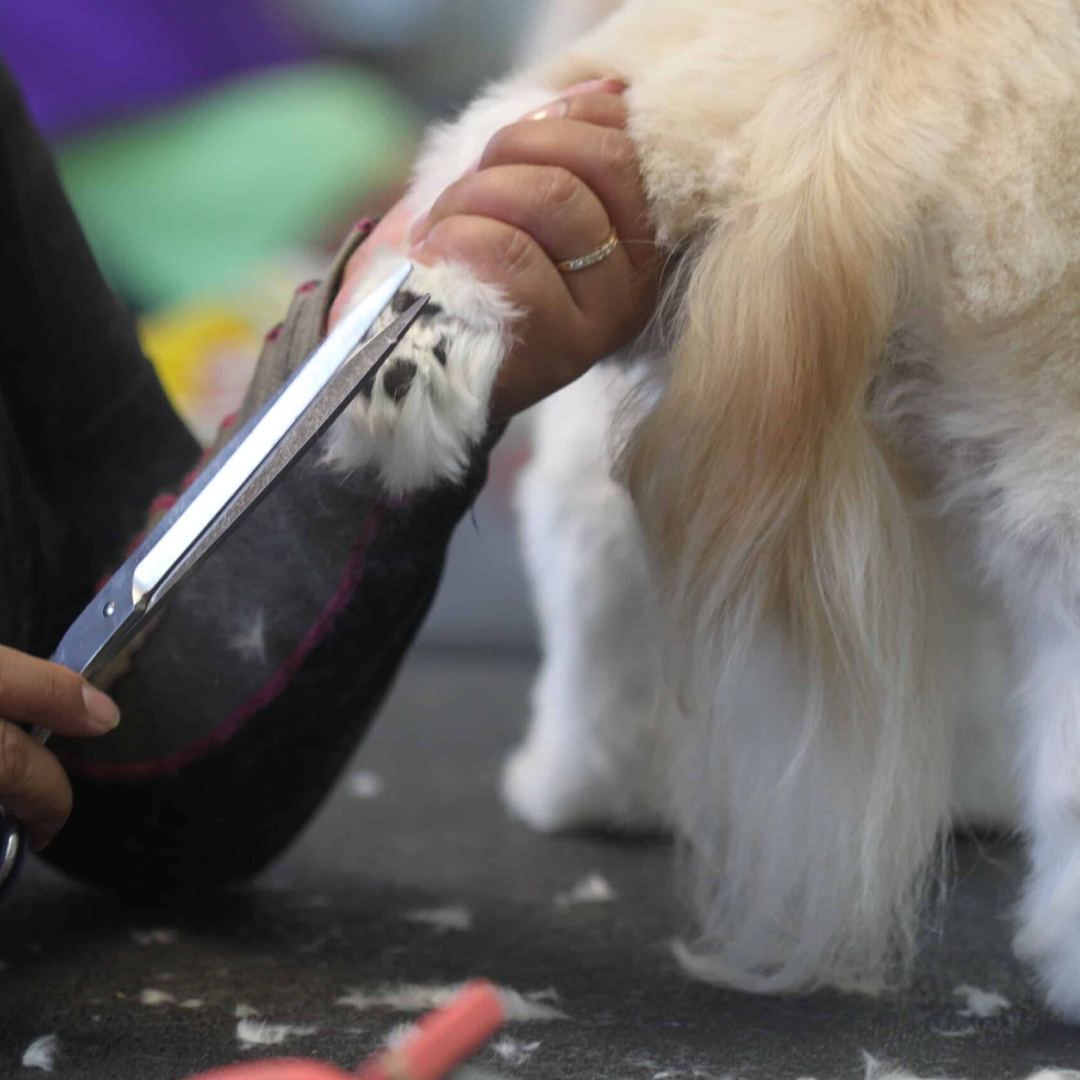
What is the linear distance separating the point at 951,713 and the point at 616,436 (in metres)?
0.16

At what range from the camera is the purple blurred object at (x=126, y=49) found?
1257mm

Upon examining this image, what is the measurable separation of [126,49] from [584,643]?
82 centimetres

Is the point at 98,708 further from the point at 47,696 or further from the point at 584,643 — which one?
the point at 584,643

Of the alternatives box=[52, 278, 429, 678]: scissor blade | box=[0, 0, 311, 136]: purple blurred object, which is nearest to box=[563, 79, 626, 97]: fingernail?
box=[52, 278, 429, 678]: scissor blade

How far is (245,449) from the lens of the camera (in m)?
0.43

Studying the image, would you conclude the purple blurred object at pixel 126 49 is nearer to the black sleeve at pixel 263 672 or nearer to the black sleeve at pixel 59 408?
the black sleeve at pixel 59 408

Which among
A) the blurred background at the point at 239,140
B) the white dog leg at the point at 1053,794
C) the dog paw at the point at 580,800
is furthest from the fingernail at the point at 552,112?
the blurred background at the point at 239,140

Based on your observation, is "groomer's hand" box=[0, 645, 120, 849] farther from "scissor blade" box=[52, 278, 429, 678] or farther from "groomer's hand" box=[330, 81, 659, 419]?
"groomer's hand" box=[330, 81, 659, 419]

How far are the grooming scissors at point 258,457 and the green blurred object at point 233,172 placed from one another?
0.88 metres

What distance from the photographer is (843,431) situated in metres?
0.44

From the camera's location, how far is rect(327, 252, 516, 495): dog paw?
16.3 inches

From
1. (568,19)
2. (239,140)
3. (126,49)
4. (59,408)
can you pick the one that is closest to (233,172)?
(239,140)

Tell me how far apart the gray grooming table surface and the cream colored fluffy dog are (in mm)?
29

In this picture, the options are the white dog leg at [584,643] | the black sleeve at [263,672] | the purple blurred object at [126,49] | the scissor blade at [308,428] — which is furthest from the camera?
the purple blurred object at [126,49]
